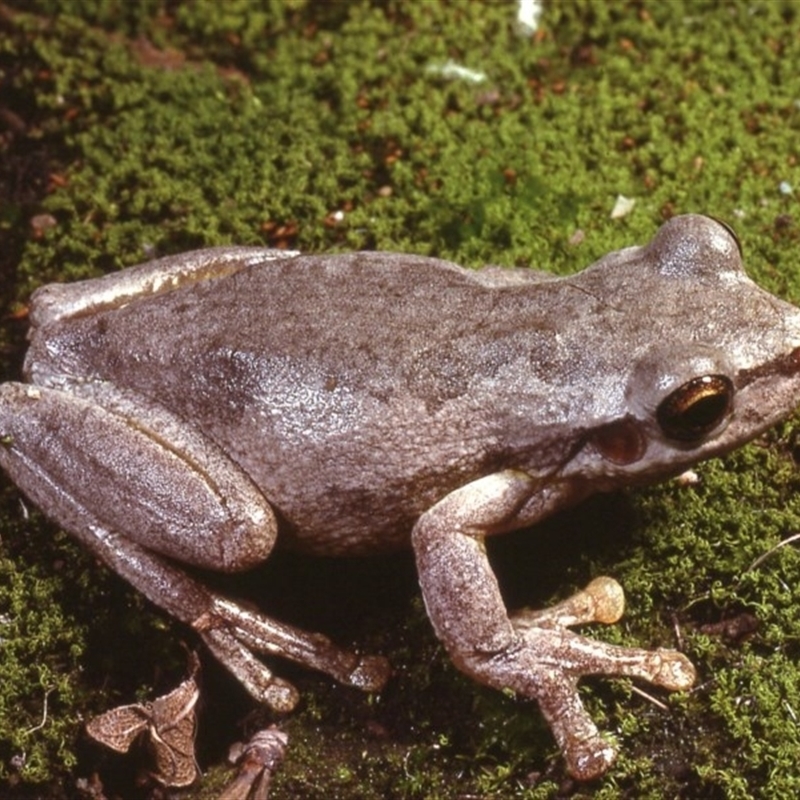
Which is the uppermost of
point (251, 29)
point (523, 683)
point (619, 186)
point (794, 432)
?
point (251, 29)

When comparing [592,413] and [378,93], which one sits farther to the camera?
[378,93]

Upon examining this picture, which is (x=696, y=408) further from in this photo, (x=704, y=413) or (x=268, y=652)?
(x=268, y=652)

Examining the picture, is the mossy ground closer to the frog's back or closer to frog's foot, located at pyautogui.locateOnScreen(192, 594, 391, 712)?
frog's foot, located at pyautogui.locateOnScreen(192, 594, 391, 712)

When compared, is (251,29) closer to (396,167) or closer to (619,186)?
(396,167)

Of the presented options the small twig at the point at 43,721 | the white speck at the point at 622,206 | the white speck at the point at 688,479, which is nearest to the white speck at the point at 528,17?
the white speck at the point at 622,206

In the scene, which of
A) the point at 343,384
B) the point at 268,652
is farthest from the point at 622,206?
the point at 268,652

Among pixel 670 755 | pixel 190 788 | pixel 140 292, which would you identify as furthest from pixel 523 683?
pixel 140 292

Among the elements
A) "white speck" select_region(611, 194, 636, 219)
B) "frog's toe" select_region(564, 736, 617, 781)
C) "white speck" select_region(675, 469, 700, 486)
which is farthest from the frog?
"white speck" select_region(611, 194, 636, 219)

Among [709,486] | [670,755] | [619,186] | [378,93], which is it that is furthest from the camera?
[378,93]
